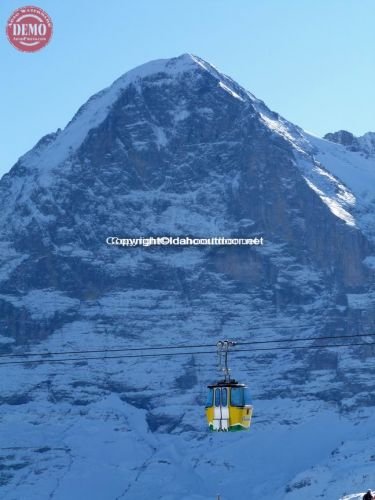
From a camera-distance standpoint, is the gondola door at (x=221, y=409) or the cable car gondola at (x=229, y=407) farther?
the gondola door at (x=221, y=409)

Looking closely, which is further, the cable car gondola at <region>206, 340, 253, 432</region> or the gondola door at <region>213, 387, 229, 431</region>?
the gondola door at <region>213, 387, 229, 431</region>

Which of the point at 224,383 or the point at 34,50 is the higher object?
the point at 34,50

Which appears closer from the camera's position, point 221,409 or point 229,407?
point 229,407

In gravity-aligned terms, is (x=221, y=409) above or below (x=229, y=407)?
below

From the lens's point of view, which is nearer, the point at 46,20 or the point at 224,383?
the point at 224,383

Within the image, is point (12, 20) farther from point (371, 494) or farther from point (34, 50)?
point (371, 494)

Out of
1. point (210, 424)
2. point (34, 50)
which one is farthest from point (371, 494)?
point (34, 50)

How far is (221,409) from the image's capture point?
289 ft

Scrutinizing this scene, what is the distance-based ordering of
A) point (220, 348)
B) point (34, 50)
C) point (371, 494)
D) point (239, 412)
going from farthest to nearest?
1. point (34, 50)
2. point (239, 412)
3. point (220, 348)
4. point (371, 494)

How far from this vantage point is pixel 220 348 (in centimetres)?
8112

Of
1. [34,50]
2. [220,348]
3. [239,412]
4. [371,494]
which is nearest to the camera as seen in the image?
[371,494]

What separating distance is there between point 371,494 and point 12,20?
79819 millimetres

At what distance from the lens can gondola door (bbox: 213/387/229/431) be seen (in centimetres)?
8804

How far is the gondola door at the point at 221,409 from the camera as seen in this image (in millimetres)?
88044
